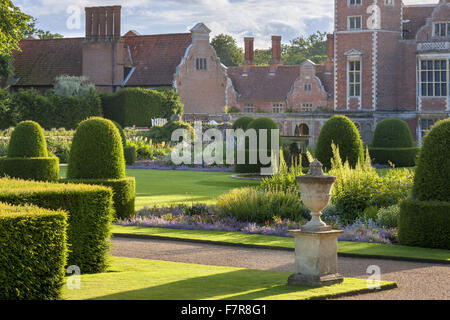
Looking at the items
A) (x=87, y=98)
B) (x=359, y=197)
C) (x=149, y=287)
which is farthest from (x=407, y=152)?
(x=149, y=287)

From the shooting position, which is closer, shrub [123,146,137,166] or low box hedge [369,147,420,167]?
low box hedge [369,147,420,167]

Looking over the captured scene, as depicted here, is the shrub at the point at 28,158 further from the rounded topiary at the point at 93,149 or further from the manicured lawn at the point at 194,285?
the manicured lawn at the point at 194,285

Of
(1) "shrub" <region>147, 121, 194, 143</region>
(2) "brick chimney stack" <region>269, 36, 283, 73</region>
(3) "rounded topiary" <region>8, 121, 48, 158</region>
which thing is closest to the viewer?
(3) "rounded topiary" <region>8, 121, 48, 158</region>

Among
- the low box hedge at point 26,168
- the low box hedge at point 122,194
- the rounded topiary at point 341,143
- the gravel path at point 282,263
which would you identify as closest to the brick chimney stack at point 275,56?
the rounded topiary at point 341,143

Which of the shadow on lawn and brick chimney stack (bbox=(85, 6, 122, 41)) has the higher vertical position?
brick chimney stack (bbox=(85, 6, 122, 41))

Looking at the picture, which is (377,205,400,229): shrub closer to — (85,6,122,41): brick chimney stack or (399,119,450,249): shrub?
(399,119,450,249): shrub

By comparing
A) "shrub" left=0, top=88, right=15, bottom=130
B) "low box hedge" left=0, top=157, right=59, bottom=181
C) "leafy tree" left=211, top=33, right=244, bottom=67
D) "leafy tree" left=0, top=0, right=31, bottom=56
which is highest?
"leafy tree" left=211, top=33, right=244, bottom=67

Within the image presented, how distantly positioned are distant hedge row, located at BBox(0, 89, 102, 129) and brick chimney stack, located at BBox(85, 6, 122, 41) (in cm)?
653

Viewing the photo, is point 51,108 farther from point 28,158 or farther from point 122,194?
point 122,194

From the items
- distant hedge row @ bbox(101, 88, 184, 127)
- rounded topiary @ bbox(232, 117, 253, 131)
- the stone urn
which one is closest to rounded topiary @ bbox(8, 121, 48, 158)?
the stone urn

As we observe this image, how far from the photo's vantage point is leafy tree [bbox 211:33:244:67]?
76.2m

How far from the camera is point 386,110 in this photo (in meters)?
41.9

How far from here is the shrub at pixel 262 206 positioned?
13.9 meters

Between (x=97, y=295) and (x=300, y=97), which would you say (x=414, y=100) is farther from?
(x=97, y=295)
